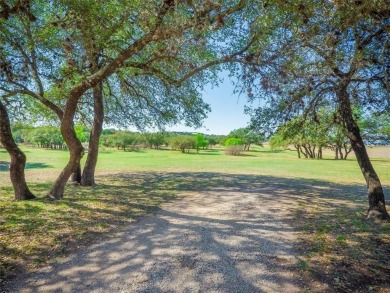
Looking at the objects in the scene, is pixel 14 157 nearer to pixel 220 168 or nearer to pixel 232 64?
pixel 232 64

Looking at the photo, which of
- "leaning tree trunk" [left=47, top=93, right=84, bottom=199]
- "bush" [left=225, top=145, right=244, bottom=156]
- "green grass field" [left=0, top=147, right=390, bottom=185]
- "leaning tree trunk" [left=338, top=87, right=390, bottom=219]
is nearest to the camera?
"leaning tree trunk" [left=338, top=87, right=390, bottom=219]

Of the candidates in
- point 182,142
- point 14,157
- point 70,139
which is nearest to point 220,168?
point 70,139

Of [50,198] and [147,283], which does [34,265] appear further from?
[50,198]

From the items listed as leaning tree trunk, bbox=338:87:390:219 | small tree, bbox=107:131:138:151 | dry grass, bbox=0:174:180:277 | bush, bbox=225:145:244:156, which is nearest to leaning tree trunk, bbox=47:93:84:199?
dry grass, bbox=0:174:180:277

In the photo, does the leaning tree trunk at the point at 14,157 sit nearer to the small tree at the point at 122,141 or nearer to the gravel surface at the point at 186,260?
the gravel surface at the point at 186,260

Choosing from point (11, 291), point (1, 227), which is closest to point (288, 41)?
point (11, 291)

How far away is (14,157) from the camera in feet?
28.9

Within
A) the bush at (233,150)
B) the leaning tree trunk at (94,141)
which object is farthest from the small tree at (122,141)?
the leaning tree trunk at (94,141)

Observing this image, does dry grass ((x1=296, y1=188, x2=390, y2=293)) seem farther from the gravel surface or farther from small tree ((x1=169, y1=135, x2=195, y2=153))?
small tree ((x1=169, y1=135, x2=195, y2=153))

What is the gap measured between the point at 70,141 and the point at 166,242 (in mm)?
5755

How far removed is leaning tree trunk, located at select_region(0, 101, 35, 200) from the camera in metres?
8.34

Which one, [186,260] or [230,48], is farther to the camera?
[230,48]

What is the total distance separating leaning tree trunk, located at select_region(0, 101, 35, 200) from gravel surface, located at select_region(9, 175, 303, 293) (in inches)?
207

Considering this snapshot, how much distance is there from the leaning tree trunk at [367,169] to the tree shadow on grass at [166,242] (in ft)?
4.28
